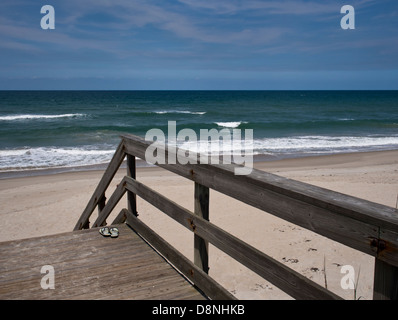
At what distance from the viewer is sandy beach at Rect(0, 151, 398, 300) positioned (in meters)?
4.90

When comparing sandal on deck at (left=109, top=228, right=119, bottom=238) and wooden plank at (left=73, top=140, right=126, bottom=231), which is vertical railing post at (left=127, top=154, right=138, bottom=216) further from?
sandal on deck at (left=109, top=228, right=119, bottom=238)

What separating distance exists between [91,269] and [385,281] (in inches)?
87.9

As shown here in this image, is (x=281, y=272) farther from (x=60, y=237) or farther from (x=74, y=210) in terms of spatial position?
(x=74, y=210)

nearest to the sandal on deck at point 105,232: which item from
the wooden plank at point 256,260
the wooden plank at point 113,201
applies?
the wooden plank at point 113,201

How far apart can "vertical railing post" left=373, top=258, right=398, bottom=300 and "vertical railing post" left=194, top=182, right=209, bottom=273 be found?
4.01ft

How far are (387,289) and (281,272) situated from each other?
1.78 ft

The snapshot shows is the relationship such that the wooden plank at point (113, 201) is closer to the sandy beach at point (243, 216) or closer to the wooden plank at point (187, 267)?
the wooden plank at point (187, 267)

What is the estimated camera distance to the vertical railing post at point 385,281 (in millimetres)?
1223

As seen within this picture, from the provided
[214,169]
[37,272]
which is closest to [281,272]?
[214,169]

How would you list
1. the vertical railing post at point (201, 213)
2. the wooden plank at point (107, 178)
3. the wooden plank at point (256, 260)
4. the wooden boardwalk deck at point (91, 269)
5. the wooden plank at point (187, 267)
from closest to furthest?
1. the wooden plank at point (256, 260)
2. the wooden plank at point (187, 267)
3. the vertical railing post at point (201, 213)
4. the wooden boardwalk deck at point (91, 269)
5. the wooden plank at point (107, 178)
